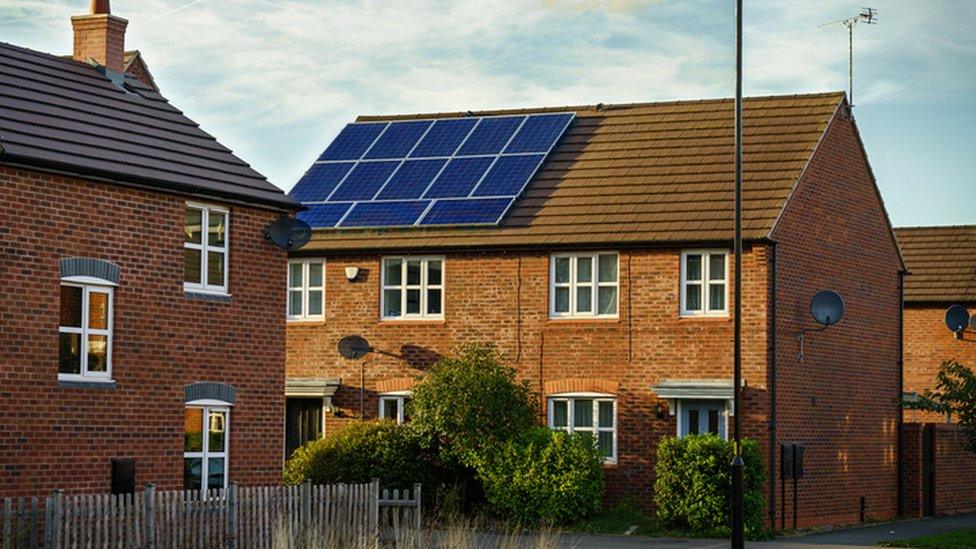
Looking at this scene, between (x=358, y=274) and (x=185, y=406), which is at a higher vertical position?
(x=358, y=274)

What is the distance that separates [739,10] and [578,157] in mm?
13795

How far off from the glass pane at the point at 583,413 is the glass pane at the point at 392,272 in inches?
202

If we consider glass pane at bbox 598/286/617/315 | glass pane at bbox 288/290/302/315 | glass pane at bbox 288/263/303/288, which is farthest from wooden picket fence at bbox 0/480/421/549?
glass pane at bbox 288/263/303/288

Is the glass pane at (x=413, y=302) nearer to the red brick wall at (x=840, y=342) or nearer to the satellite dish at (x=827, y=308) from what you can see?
the red brick wall at (x=840, y=342)

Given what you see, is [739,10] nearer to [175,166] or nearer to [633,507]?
[175,166]

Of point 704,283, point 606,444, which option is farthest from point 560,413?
point 704,283

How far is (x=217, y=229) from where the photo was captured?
96.1ft

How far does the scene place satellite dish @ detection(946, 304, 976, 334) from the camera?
4738 centimetres

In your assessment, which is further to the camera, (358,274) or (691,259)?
(358,274)

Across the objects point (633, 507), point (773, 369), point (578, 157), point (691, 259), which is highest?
point (578, 157)

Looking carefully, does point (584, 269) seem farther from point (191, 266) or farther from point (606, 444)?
point (191, 266)

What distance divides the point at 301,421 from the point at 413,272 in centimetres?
438

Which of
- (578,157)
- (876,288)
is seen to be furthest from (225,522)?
(876,288)

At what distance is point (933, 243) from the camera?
52.2 meters
